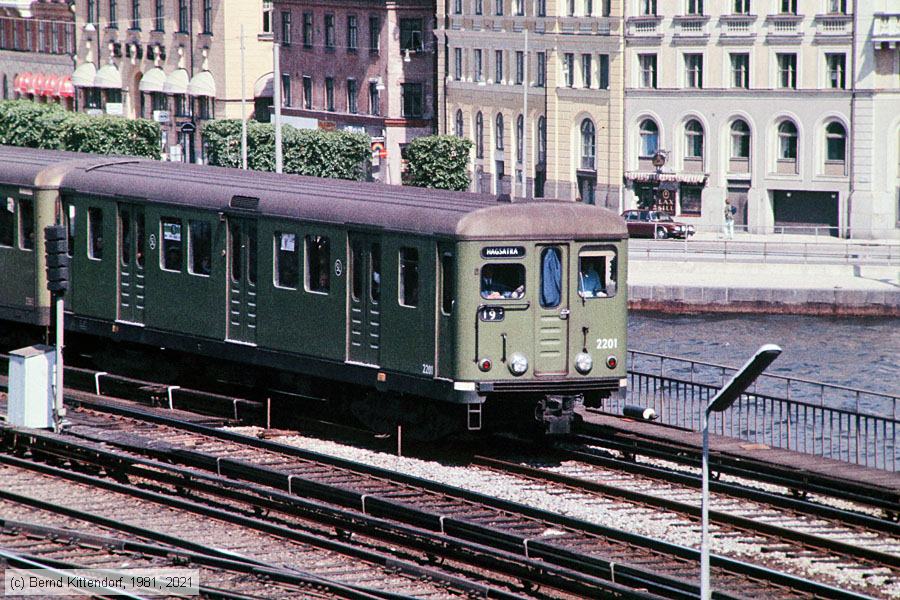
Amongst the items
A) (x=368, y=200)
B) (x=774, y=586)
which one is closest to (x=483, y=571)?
(x=774, y=586)

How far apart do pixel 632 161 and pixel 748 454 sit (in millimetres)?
55111

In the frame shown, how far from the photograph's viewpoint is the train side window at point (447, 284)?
26.0 meters

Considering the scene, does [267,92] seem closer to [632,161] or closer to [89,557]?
[632,161]

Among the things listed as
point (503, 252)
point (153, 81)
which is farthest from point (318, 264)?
point (153, 81)

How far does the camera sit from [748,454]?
2680cm

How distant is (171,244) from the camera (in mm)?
30672

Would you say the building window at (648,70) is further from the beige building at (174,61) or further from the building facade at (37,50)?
the building facade at (37,50)

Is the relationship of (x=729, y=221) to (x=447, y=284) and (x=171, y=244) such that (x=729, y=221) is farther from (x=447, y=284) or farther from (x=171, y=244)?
(x=447, y=284)

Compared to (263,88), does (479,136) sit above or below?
below

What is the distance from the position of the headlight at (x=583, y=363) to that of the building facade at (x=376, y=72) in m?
63.9

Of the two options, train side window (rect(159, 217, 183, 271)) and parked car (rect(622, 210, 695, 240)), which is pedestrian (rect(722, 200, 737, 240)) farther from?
train side window (rect(159, 217, 183, 271))

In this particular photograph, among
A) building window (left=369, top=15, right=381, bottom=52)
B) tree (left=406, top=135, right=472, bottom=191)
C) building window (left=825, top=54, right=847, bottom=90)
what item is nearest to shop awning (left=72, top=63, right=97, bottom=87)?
building window (left=369, top=15, right=381, bottom=52)

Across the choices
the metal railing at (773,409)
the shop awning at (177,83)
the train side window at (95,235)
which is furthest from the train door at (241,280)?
the shop awning at (177,83)

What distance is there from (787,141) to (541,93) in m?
12.1
